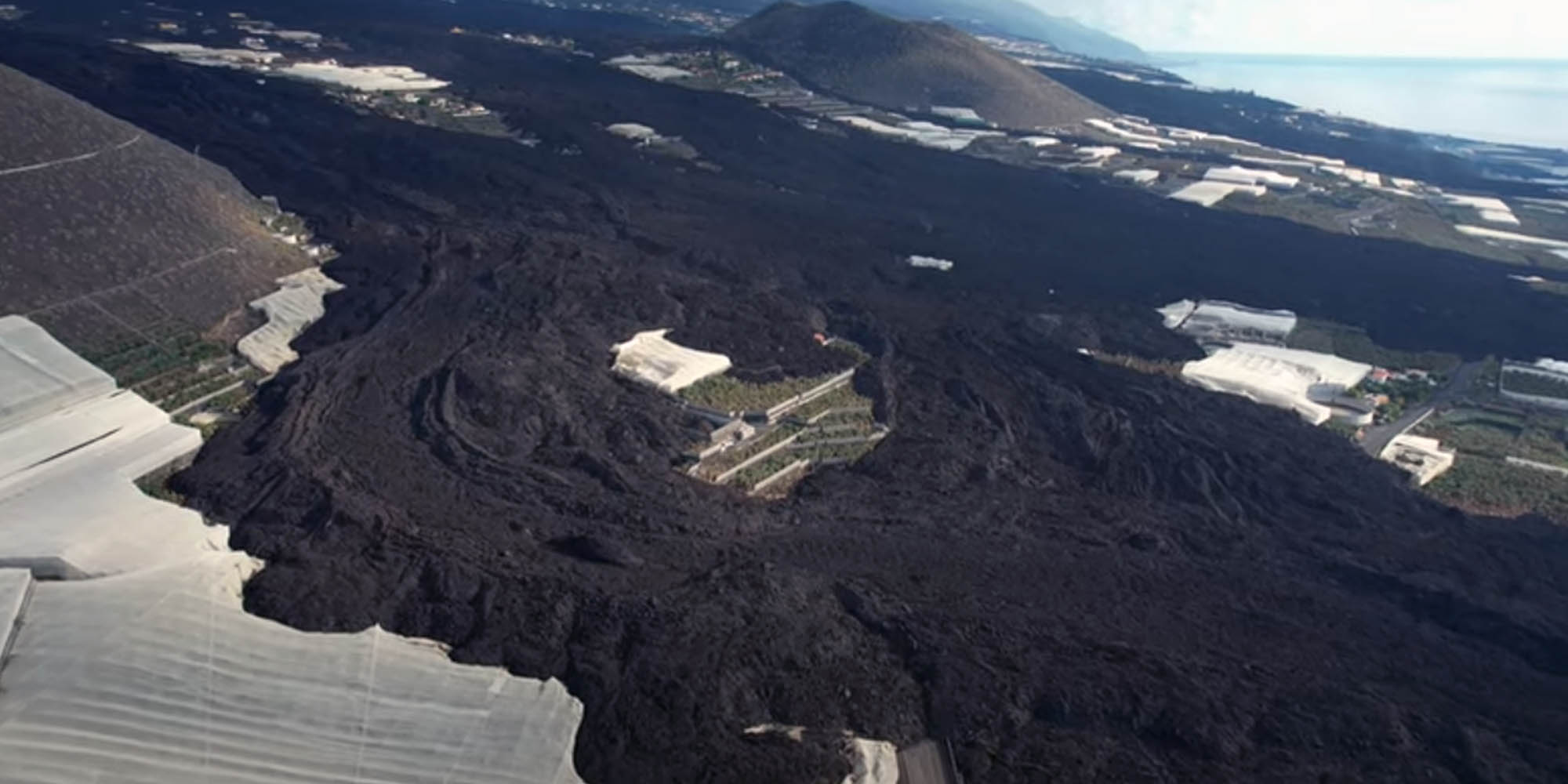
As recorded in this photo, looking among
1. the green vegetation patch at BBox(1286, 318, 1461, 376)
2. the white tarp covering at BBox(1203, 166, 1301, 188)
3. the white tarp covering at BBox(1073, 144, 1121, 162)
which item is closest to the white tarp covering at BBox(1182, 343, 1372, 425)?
the green vegetation patch at BBox(1286, 318, 1461, 376)

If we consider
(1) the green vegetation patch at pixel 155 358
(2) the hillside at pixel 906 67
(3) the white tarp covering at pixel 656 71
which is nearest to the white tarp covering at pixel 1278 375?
(1) the green vegetation patch at pixel 155 358

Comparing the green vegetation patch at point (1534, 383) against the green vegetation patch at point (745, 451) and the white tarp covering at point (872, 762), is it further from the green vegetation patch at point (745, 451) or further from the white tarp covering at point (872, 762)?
the white tarp covering at point (872, 762)

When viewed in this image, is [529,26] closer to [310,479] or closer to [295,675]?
[310,479]

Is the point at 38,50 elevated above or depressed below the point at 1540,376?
below

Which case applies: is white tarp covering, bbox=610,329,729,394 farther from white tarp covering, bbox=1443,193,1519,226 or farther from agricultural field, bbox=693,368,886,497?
white tarp covering, bbox=1443,193,1519,226

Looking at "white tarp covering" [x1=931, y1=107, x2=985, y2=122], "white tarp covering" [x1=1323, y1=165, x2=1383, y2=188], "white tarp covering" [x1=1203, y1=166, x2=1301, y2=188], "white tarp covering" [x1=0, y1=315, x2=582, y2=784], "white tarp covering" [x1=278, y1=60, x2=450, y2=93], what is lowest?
"white tarp covering" [x1=278, y1=60, x2=450, y2=93]

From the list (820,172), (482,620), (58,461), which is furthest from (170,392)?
(820,172)
